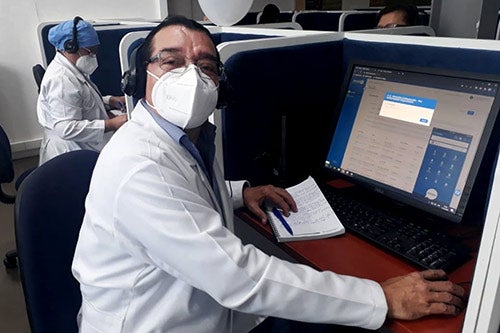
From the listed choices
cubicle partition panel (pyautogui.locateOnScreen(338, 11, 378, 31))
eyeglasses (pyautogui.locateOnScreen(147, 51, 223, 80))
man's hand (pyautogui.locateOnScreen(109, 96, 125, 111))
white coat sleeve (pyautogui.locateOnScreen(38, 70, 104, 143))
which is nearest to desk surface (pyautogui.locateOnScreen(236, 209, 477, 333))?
eyeglasses (pyautogui.locateOnScreen(147, 51, 223, 80))

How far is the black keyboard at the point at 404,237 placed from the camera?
877 millimetres

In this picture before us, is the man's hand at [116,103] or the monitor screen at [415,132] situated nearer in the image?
the monitor screen at [415,132]

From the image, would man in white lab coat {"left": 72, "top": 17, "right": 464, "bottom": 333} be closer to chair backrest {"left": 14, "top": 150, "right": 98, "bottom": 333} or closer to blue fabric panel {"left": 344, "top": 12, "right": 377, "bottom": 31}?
chair backrest {"left": 14, "top": 150, "right": 98, "bottom": 333}

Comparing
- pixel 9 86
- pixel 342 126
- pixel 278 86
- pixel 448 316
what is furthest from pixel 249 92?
pixel 9 86

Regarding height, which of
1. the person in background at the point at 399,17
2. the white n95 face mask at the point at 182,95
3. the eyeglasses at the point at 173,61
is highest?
the person in background at the point at 399,17

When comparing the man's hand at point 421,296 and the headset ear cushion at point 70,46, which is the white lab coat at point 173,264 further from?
the headset ear cushion at point 70,46

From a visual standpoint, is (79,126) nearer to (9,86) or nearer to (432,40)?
(432,40)

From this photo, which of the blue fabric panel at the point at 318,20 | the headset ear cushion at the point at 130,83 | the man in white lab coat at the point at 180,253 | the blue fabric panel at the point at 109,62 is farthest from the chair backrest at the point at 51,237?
the blue fabric panel at the point at 318,20

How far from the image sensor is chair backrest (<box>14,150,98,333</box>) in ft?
2.86

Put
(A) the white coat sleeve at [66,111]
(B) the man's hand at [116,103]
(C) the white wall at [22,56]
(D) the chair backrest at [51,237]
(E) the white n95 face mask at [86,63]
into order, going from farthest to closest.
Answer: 1. (C) the white wall at [22,56]
2. (B) the man's hand at [116,103]
3. (E) the white n95 face mask at [86,63]
4. (A) the white coat sleeve at [66,111]
5. (D) the chair backrest at [51,237]

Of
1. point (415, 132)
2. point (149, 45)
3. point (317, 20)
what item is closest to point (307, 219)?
point (415, 132)

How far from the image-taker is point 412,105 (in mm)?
1068

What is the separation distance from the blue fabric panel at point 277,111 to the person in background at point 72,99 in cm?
122

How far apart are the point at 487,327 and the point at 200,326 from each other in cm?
51
